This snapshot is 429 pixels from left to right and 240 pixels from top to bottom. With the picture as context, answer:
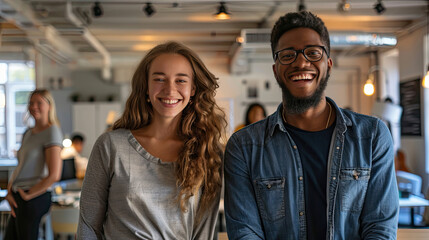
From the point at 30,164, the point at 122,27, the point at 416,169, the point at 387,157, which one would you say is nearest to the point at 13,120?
the point at 122,27

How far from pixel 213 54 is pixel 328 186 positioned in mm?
9752

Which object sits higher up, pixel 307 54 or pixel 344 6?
pixel 344 6

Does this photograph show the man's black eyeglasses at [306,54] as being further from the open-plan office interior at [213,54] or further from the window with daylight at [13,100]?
the window with daylight at [13,100]

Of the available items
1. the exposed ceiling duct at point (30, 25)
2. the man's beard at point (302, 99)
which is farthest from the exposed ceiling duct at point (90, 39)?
the man's beard at point (302, 99)

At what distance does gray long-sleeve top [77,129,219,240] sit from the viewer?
69.8 inches

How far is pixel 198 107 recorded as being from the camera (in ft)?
6.68

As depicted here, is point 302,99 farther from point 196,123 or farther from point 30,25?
point 30,25

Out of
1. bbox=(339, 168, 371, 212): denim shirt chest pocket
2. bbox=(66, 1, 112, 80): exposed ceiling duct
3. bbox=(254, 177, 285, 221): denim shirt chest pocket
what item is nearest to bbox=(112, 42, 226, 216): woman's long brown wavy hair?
bbox=(254, 177, 285, 221): denim shirt chest pocket

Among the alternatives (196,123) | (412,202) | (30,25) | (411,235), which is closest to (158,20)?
(30,25)

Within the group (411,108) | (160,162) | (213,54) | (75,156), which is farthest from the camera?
(213,54)

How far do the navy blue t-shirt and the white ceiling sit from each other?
475 cm

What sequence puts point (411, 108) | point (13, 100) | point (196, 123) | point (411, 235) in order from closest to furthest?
point (196, 123)
point (411, 235)
point (411, 108)
point (13, 100)

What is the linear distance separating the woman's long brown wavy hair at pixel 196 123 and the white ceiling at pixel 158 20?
4388 mm

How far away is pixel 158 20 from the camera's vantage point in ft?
26.2
